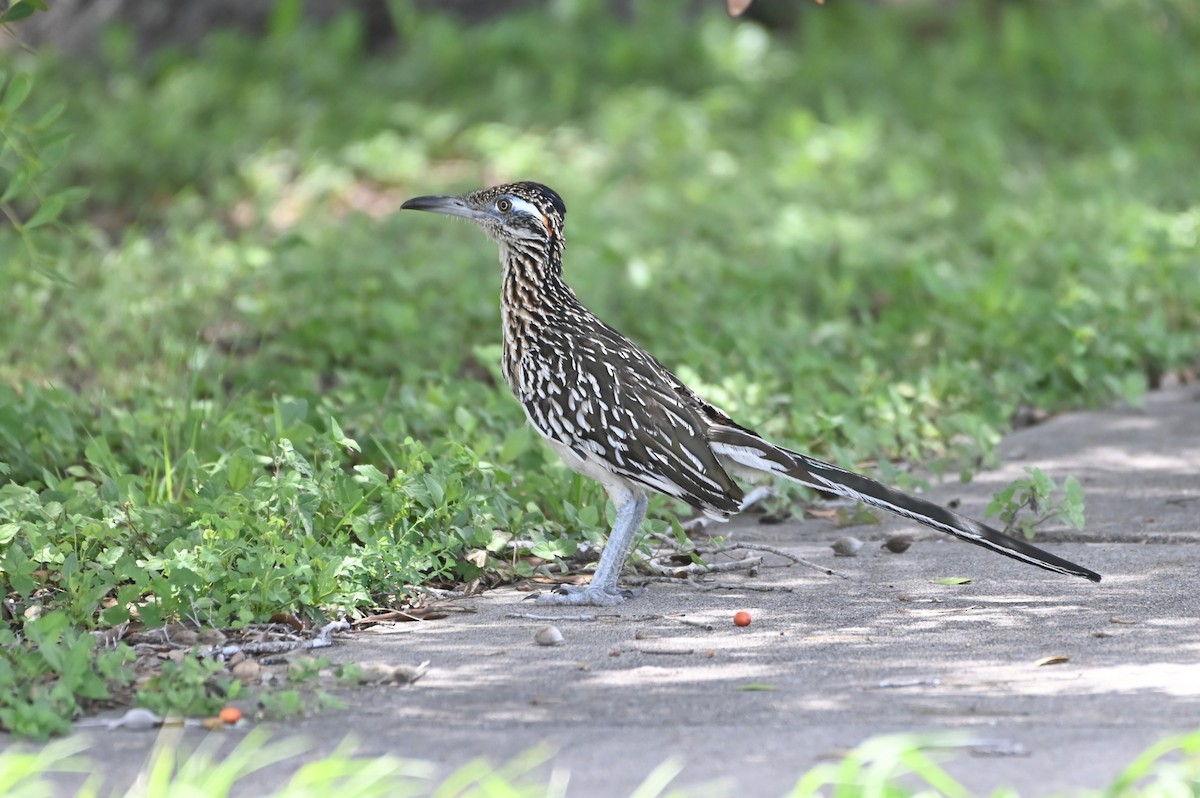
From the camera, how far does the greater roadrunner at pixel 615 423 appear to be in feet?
18.0

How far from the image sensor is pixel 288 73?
15.0 m

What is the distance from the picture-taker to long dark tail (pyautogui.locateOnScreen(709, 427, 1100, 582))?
5309 mm

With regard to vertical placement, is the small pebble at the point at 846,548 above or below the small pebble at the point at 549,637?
below

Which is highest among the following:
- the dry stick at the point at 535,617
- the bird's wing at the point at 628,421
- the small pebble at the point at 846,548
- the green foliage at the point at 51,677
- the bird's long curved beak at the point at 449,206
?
the bird's long curved beak at the point at 449,206

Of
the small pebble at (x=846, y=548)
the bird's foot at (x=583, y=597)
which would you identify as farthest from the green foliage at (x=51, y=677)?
the small pebble at (x=846, y=548)

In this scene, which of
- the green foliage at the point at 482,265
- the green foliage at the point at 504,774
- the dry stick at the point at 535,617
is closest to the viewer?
the green foliage at the point at 504,774

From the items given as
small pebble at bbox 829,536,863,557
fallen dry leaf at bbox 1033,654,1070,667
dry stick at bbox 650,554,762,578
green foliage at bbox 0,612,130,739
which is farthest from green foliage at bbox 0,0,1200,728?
fallen dry leaf at bbox 1033,654,1070,667

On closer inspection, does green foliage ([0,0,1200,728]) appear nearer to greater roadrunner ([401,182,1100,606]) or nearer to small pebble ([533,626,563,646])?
greater roadrunner ([401,182,1100,606])

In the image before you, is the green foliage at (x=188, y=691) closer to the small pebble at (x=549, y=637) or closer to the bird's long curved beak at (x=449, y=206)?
the small pebble at (x=549, y=637)

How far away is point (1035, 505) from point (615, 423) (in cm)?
166

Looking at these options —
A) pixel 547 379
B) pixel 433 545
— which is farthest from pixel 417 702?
pixel 547 379

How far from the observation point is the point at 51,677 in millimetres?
4598

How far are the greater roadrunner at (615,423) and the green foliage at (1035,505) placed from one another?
Result: 72cm

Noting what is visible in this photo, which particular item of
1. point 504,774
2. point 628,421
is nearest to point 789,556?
point 628,421
